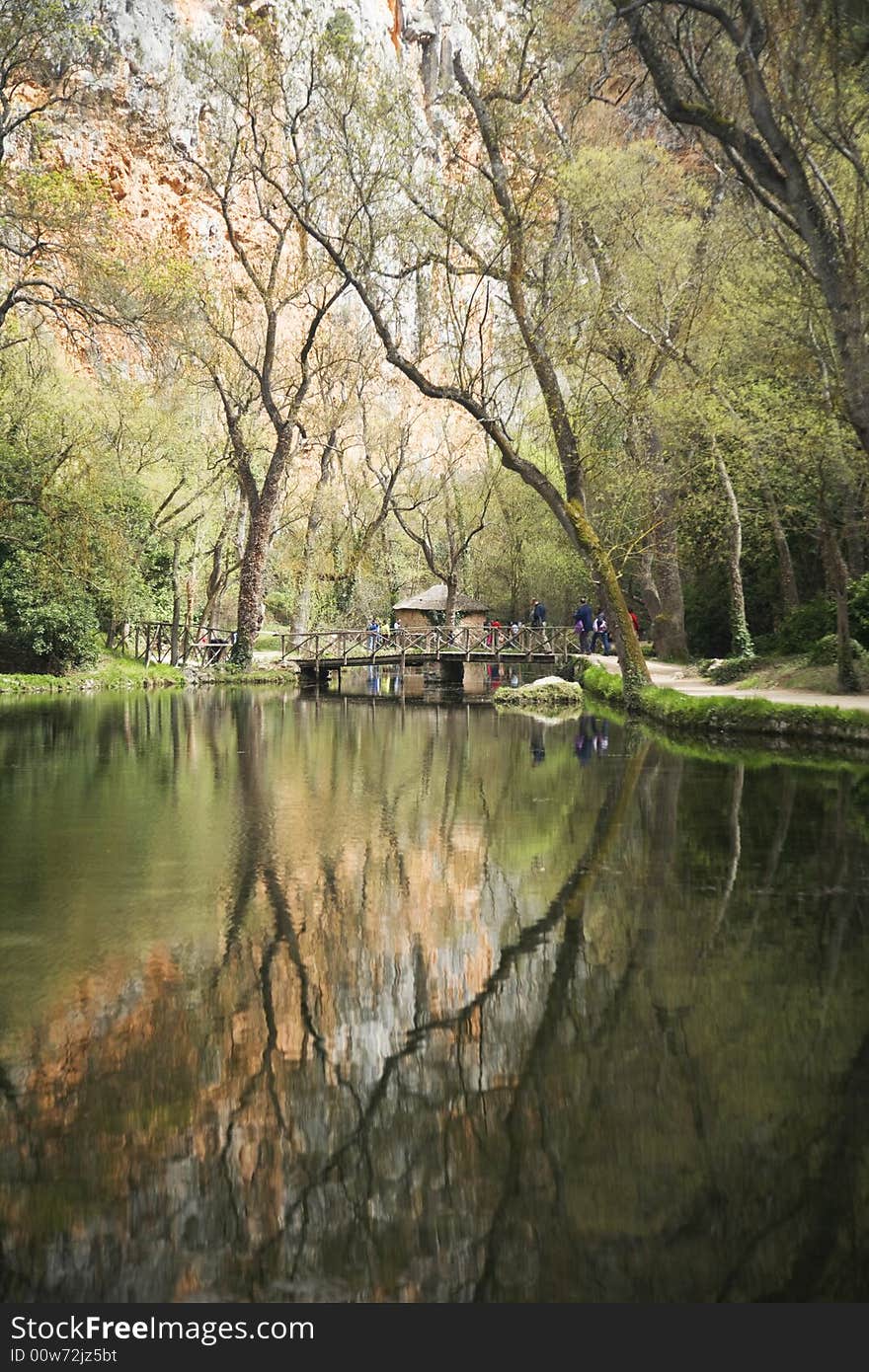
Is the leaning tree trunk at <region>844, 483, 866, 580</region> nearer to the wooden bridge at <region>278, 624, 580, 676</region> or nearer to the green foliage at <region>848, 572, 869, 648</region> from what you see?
the green foliage at <region>848, 572, 869, 648</region>

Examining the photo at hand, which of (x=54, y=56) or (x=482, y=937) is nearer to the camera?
(x=482, y=937)

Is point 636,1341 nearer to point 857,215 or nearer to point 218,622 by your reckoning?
point 857,215

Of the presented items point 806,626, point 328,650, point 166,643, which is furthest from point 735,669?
point 166,643

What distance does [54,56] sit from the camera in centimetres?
2022

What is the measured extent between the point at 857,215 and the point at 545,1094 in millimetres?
13201

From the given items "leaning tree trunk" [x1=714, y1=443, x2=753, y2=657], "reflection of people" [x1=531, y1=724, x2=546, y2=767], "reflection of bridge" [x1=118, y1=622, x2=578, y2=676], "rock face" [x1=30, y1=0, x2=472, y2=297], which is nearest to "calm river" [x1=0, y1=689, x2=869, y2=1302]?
"reflection of people" [x1=531, y1=724, x2=546, y2=767]

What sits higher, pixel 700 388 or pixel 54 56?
pixel 54 56

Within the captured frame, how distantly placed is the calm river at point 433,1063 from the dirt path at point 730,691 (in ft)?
30.2

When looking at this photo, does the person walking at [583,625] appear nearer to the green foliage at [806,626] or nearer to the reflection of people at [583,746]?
the green foliage at [806,626]

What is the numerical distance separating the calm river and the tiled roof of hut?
38.2 metres

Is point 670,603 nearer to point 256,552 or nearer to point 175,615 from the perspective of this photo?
point 256,552

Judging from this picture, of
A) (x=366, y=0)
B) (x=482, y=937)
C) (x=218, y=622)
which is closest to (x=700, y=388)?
(x=482, y=937)

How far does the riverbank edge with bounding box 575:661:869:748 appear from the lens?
47.4ft

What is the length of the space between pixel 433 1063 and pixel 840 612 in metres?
15.1
